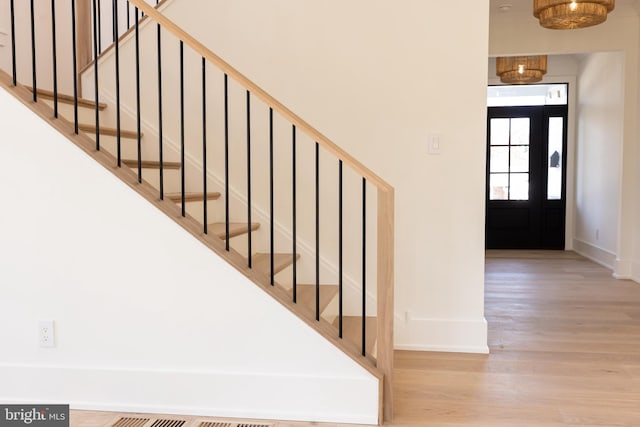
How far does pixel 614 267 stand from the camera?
5770mm

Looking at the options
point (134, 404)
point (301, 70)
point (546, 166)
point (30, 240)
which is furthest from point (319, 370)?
point (546, 166)

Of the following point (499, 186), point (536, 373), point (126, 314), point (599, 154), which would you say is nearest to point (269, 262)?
point (126, 314)

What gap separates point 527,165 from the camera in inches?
306

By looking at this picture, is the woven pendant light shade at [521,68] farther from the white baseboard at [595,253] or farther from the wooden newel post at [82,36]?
the wooden newel post at [82,36]

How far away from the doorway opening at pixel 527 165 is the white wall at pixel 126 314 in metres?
6.15

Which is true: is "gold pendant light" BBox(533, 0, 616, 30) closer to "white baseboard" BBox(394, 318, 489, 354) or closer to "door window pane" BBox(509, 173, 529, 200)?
"white baseboard" BBox(394, 318, 489, 354)

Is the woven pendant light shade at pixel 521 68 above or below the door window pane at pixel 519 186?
above

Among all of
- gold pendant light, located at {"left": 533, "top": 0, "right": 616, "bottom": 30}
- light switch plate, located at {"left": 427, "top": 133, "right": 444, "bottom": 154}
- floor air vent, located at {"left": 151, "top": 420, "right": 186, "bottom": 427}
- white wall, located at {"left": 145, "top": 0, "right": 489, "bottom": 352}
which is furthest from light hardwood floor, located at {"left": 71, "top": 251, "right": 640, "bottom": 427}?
gold pendant light, located at {"left": 533, "top": 0, "right": 616, "bottom": 30}

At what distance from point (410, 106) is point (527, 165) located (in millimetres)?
5206

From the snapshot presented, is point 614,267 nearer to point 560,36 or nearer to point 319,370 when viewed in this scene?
point 560,36

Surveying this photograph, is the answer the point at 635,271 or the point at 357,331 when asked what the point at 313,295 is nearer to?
the point at 357,331

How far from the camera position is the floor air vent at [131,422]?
2262 mm

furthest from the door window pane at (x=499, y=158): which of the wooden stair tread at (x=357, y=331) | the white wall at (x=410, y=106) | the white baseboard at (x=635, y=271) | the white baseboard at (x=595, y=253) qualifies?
the wooden stair tread at (x=357, y=331)

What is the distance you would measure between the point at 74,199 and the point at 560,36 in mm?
4831
